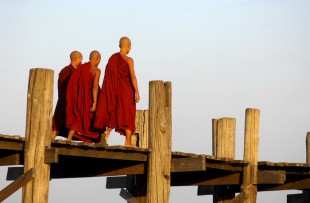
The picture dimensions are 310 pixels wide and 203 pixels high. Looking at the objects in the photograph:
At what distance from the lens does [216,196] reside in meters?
14.8

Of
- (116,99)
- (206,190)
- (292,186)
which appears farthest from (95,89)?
(292,186)

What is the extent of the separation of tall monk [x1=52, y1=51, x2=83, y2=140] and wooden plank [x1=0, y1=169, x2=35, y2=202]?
8.19ft

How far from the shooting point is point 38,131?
432 inches

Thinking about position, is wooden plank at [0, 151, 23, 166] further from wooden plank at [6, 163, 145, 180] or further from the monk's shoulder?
the monk's shoulder

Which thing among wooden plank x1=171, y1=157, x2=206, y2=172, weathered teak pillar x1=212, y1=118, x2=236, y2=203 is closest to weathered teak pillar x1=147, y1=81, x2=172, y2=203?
wooden plank x1=171, y1=157, x2=206, y2=172

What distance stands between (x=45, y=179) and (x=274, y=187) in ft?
16.3

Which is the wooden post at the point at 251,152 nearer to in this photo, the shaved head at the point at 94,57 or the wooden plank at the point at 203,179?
the wooden plank at the point at 203,179

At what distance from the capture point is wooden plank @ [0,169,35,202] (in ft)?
35.2

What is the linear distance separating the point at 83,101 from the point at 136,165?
4.16ft

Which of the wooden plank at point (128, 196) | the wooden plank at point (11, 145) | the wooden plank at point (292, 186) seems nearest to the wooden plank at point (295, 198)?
the wooden plank at point (292, 186)

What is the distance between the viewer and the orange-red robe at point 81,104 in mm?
13125

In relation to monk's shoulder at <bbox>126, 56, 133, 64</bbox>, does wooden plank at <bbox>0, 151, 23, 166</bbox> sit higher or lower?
lower

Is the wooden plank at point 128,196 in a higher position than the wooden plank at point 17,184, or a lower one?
lower

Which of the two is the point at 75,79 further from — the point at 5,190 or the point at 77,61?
the point at 5,190
